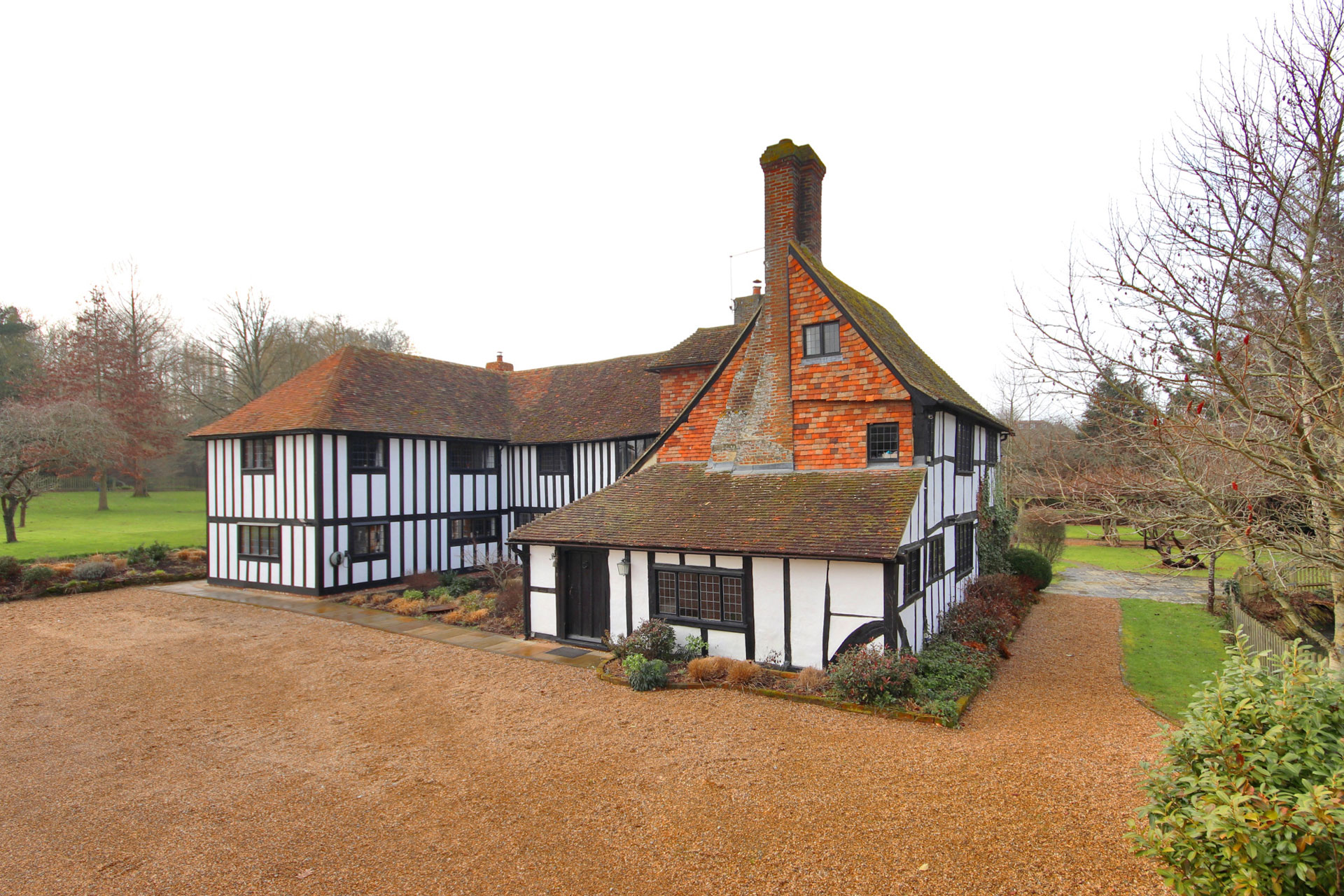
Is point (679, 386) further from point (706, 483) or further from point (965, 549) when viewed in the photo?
point (965, 549)

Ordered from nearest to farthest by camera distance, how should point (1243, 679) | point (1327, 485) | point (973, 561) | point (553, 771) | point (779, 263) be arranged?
point (1243, 679)
point (1327, 485)
point (553, 771)
point (779, 263)
point (973, 561)

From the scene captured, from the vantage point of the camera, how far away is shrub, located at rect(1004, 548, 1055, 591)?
2022cm

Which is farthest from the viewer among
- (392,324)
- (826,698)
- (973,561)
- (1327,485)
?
(392,324)

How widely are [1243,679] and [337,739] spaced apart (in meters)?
9.69

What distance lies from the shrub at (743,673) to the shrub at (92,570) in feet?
66.6

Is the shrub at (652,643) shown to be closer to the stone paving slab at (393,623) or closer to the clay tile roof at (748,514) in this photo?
the stone paving slab at (393,623)

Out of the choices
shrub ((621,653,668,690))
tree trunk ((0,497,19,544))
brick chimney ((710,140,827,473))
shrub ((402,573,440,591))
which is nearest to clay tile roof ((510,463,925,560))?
brick chimney ((710,140,827,473))

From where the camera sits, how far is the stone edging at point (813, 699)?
923 centimetres

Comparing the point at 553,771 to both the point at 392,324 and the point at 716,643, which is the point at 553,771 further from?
the point at 392,324

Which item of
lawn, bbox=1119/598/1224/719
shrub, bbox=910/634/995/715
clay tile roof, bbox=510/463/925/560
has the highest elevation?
clay tile roof, bbox=510/463/925/560

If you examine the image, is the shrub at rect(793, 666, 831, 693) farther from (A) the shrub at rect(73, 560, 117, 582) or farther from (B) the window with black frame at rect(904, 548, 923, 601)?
(A) the shrub at rect(73, 560, 117, 582)

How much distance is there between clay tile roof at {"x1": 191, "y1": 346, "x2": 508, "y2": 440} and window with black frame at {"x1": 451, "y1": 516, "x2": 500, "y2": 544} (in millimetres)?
2832

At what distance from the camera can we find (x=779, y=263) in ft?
45.2

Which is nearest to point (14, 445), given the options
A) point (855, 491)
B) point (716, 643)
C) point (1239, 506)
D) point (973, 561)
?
point (716, 643)
